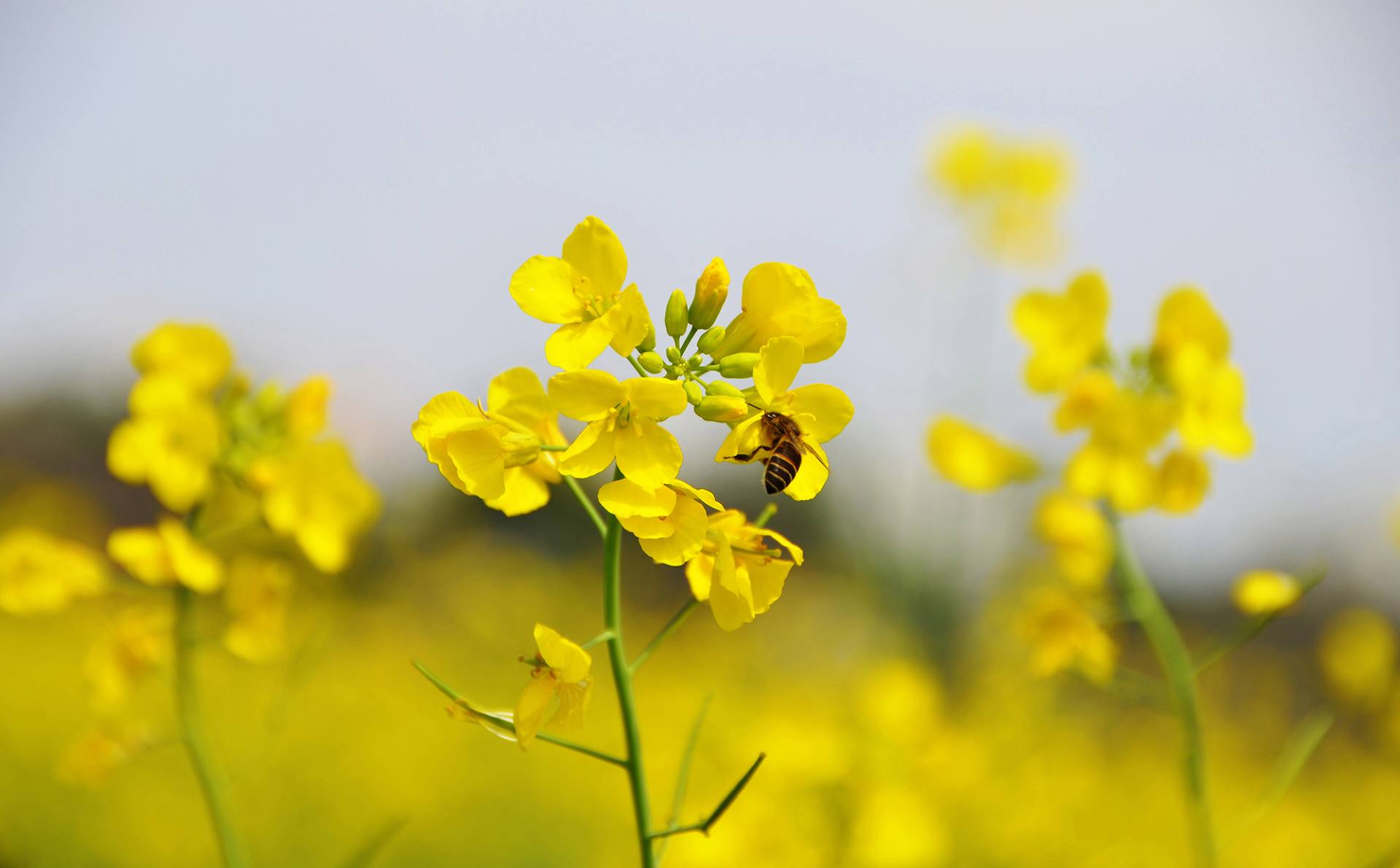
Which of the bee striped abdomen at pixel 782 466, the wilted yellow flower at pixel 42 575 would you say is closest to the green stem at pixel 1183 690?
the bee striped abdomen at pixel 782 466

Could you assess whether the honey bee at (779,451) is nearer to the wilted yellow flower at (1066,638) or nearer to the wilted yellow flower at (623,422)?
the wilted yellow flower at (623,422)

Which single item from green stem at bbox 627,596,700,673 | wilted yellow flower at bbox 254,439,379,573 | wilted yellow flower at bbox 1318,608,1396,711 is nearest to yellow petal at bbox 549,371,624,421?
green stem at bbox 627,596,700,673

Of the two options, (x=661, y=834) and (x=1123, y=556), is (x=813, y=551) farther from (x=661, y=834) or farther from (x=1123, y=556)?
(x=661, y=834)

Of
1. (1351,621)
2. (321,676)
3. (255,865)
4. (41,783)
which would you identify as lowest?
(321,676)

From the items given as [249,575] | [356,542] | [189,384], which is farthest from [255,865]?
[356,542]

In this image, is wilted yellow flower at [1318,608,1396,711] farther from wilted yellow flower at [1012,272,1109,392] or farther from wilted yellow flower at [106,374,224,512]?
wilted yellow flower at [106,374,224,512]

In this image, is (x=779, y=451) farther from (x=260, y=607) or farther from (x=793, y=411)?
(x=260, y=607)
